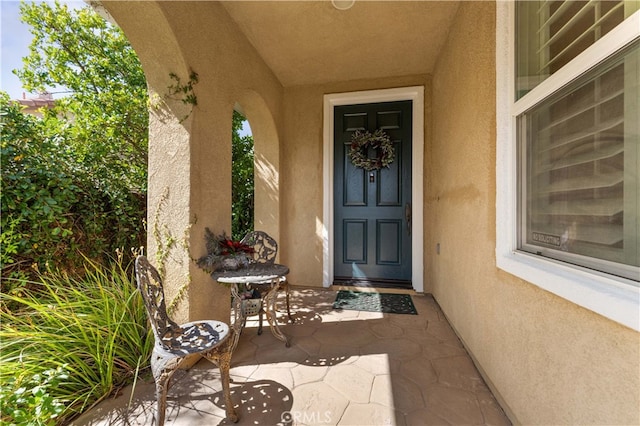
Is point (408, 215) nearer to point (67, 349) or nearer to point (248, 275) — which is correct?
point (248, 275)

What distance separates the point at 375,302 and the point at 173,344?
2119 mm

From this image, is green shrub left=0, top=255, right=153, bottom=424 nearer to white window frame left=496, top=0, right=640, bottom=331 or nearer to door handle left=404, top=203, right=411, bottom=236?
white window frame left=496, top=0, right=640, bottom=331

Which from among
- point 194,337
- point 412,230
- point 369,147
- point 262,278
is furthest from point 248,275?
point 369,147

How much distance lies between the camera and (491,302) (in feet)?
4.95

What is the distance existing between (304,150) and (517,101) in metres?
2.51

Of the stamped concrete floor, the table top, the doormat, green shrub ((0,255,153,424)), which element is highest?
the table top

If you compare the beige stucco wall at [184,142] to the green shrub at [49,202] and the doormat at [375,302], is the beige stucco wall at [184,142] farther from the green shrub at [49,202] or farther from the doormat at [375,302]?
the doormat at [375,302]

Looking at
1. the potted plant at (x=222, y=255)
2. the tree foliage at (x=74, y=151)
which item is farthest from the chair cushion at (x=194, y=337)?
the tree foliage at (x=74, y=151)

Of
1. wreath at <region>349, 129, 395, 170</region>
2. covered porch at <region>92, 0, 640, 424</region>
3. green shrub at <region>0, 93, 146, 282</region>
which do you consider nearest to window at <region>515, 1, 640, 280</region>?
covered porch at <region>92, 0, 640, 424</region>

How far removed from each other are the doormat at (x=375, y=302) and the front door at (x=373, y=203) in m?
0.26

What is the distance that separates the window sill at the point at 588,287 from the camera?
680 mm

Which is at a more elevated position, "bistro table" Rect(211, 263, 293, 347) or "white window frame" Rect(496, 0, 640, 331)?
"white window frame" Rect(496, 0, 640, 331)

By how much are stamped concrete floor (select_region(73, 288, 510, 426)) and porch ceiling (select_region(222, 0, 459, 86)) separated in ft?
9.16

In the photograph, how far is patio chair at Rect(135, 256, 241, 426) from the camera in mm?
1154
